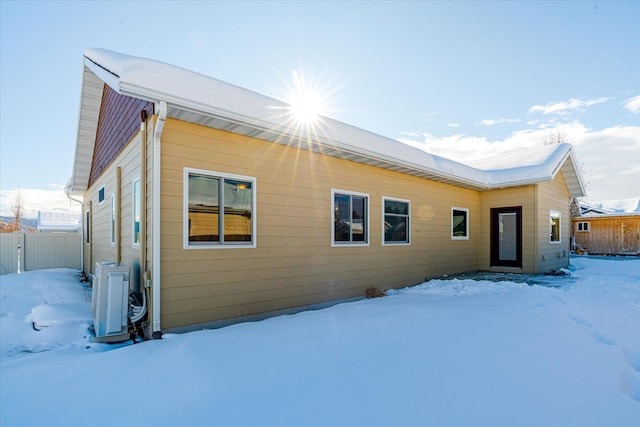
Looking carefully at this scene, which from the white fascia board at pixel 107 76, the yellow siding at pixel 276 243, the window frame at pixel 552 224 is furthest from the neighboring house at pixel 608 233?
the white fascia board at pixel 107 76

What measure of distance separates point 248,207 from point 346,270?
247cm

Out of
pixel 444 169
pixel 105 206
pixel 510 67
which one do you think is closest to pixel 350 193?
pixel 444 169

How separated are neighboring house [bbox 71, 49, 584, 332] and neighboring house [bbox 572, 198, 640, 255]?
14.4 meters

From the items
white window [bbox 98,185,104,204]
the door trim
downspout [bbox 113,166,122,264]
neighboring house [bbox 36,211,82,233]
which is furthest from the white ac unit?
neighboring house [bbox 36,211,82,233]

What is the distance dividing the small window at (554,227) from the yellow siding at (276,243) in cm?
556

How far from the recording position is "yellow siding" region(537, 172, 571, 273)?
994 centimetres

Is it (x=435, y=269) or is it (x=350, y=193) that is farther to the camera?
(x=435, y=269)

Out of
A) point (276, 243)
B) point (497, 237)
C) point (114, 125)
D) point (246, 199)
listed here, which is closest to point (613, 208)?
point (497, 237)

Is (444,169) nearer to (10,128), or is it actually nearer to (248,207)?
(248,207)

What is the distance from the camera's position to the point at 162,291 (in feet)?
13.7

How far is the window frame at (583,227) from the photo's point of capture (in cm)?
2052

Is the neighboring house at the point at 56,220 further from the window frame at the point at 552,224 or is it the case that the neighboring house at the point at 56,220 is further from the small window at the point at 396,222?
the window frame at the point at 552,224

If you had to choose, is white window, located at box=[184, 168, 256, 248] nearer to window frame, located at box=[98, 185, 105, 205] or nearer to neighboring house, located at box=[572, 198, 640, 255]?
window frame, located at box=[98, 185, 105, 205]

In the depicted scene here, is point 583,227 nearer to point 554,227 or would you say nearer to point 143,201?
point 554,227
